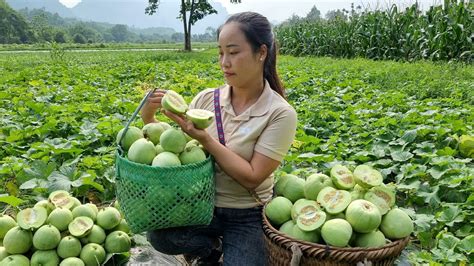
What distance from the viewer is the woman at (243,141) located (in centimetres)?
235

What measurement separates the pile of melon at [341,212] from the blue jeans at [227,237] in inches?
10.4

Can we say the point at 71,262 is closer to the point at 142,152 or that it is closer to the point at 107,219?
the point at 107,219

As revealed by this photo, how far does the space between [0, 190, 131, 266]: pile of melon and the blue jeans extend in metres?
0.25

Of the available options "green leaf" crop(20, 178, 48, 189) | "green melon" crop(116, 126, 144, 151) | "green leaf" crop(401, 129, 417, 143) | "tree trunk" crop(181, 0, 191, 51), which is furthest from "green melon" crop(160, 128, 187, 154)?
"tree trunk" crop(181, 0, 191, 51)

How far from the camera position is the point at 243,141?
7.91 ft

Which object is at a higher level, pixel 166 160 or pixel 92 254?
pixel 166 160

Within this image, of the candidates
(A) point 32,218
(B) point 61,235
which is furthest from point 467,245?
(A) point 32,218

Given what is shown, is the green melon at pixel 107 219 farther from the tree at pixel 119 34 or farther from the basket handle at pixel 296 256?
the tree at pixel 119 34

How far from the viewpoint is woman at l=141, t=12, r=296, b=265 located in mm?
2346

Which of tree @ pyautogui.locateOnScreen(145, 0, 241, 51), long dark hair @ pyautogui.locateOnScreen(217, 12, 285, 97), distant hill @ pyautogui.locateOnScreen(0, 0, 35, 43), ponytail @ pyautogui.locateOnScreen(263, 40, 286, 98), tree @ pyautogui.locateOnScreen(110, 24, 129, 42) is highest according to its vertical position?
tree @ pyautogui.locateOnScreen(145, 0, 241, 51)

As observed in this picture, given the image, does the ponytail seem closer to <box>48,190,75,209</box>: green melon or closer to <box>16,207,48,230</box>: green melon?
<box>48,190,75,209</box>: green melon

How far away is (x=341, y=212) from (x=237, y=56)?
0.96 metres

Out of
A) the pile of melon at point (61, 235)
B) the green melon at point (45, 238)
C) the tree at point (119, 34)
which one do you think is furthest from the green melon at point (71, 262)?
the tree at point (119, 34)

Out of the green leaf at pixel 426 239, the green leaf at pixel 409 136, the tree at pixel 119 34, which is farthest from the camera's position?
the tree at pixel 119 34
